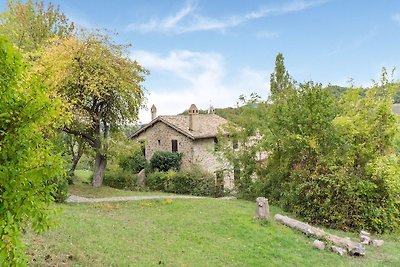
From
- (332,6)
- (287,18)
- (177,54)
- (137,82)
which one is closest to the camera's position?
(332,6)

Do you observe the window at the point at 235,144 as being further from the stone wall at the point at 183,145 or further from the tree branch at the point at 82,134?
the tree branch at the point at 82,134

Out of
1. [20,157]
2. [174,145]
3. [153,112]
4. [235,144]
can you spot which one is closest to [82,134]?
[235,144]

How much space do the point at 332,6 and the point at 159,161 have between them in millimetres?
19917

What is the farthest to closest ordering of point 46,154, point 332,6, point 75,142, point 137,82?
1. point 75,142
2. point 137,82
3. point 332,6
4. point 46,154

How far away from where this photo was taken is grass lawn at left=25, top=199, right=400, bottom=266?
31.7 ft

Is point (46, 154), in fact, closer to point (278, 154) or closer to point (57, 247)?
point (57, 247)

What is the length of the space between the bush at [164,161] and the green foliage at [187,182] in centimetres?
242

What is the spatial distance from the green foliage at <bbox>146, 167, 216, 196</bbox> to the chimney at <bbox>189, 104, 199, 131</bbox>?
532 cm

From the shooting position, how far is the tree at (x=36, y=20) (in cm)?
3231

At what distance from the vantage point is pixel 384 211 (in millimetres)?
16969

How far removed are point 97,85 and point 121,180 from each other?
1035 centimetres

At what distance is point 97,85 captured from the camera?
76.5 feet

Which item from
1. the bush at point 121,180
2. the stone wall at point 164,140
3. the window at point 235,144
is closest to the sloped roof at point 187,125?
the stone wall at point 164,140

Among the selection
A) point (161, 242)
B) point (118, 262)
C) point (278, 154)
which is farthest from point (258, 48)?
point (118, 262)
